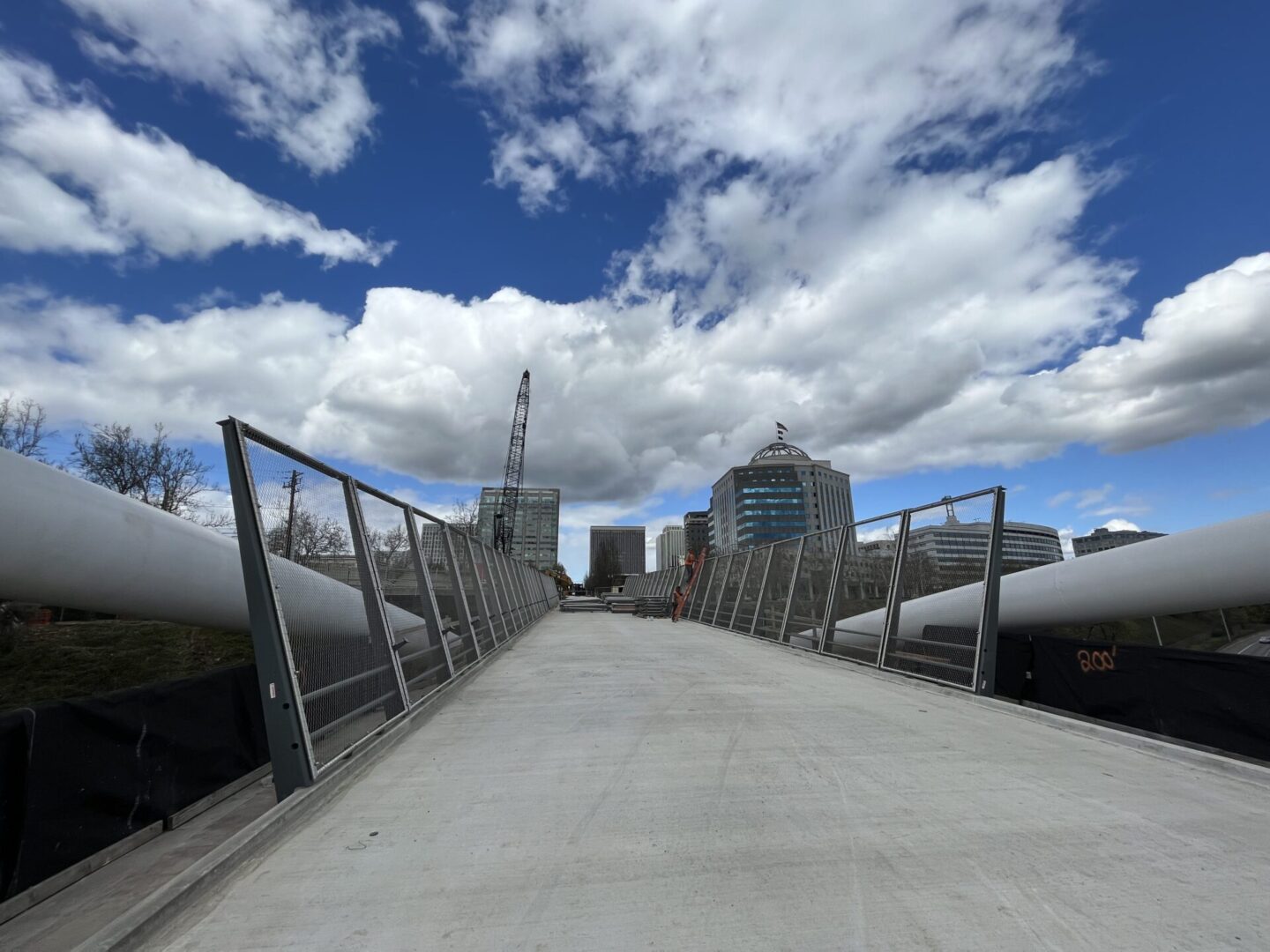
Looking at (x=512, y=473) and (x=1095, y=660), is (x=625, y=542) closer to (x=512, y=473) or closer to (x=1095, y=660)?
(x=512, y=473)

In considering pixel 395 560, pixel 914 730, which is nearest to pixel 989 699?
pixel 914 730

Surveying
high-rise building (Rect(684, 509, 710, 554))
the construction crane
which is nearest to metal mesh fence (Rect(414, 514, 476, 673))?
the construction crane

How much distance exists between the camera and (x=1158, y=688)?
5.78 metres

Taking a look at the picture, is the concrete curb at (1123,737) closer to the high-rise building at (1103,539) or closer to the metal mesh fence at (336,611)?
the metal mesh fence at (336,611)

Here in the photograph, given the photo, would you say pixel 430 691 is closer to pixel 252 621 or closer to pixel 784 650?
pixel 252 621

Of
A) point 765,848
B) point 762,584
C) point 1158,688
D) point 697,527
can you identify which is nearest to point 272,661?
point 765,848

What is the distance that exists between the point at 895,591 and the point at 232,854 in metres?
7.55

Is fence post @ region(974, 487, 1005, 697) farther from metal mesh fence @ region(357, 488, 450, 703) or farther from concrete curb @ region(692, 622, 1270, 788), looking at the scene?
metal mesh fence @ region(357, 488, 450, 703)

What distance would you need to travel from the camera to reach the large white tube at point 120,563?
4082 millimetres

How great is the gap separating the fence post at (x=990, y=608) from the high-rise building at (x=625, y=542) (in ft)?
525

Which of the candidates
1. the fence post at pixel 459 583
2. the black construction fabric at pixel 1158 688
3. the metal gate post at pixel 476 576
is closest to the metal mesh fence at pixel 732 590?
the metal gate post at pixel 476 576

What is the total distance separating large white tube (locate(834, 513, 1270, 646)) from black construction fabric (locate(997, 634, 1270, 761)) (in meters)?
1.01

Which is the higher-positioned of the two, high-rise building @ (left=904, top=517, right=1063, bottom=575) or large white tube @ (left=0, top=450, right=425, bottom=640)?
high-rise building @ (left=904, top=517, right=1063, bottom=575)

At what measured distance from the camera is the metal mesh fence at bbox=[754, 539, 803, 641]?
1230cm
